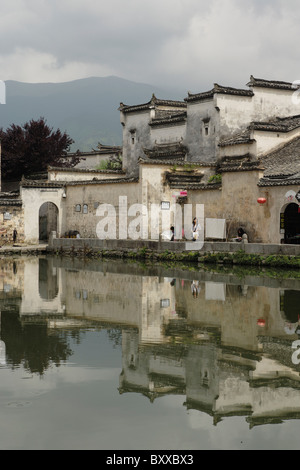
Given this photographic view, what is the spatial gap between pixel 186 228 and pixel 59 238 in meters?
5.55

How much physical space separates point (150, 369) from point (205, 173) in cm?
2089

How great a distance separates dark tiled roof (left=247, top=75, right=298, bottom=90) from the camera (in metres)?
29.6

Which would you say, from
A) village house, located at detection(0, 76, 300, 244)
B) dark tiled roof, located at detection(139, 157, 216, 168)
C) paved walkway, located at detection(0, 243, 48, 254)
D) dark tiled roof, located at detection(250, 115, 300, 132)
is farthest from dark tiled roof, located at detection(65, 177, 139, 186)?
dark tiled roof, located at detection(250, 115, 300, 132)

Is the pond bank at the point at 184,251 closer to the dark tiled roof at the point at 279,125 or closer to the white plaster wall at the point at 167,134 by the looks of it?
the dark tiled roof at the point at 279,125

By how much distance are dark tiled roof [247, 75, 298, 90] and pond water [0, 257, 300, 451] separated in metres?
17.8

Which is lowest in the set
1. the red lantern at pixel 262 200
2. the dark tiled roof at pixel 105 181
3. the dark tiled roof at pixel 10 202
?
the red lantern at pixel 262 200

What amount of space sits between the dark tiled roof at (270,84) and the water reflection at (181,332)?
15402 mm

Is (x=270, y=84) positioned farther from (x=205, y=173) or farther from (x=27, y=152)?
(x=27, y=152)

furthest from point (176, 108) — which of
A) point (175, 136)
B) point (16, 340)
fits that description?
point (16, 340)

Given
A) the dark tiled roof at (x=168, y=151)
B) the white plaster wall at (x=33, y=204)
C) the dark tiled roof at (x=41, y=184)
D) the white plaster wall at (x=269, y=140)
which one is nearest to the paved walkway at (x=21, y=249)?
the white plaster wall at (x=33, y=204)

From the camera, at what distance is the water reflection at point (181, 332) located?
6.62 m

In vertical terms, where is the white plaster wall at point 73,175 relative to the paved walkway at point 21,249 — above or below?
above

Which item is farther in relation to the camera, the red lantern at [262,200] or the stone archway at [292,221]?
the stone archway at [292,221]
